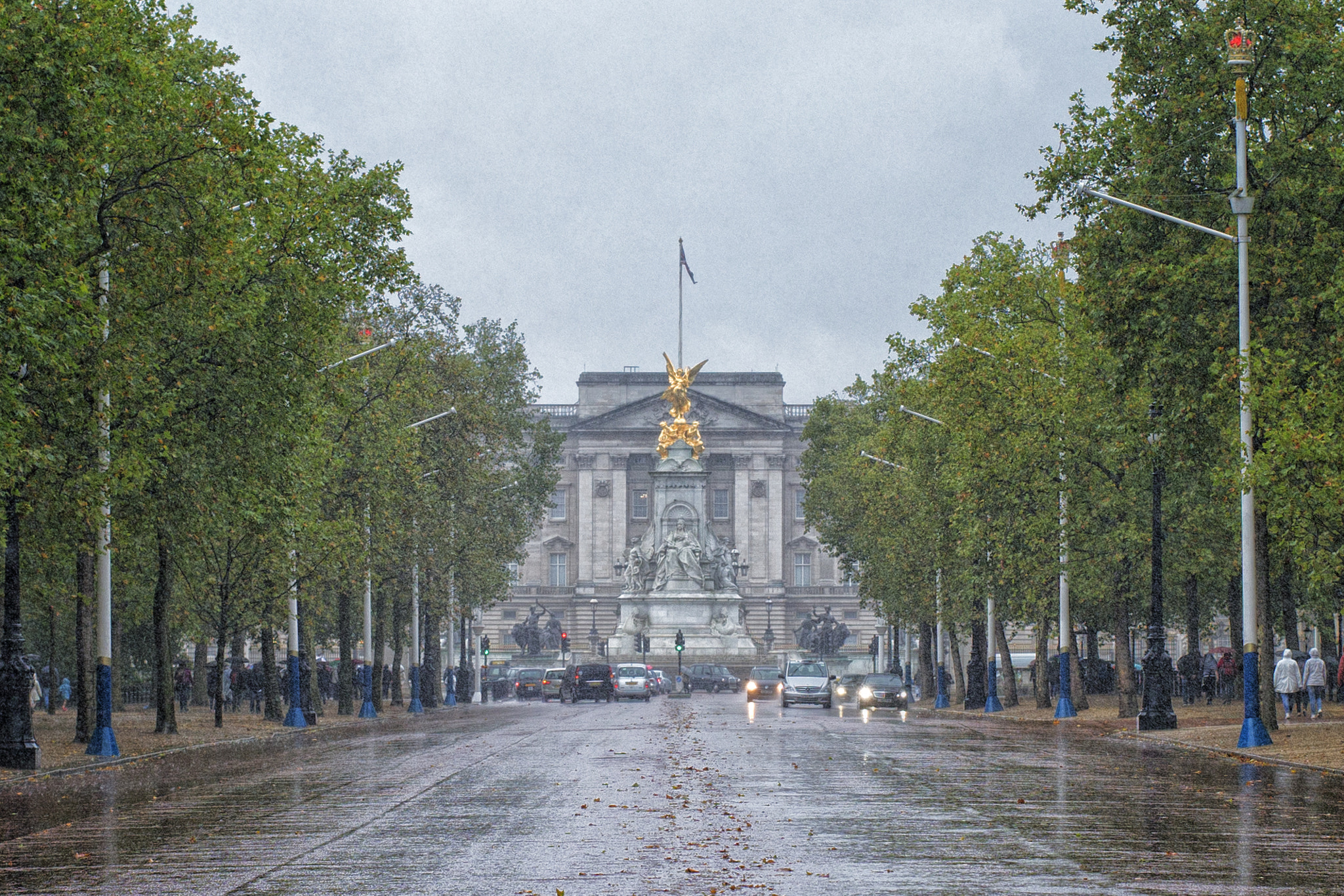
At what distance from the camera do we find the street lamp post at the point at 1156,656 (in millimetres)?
35406

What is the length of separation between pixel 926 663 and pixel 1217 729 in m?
36.1

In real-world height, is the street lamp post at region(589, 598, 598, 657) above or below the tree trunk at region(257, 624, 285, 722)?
below

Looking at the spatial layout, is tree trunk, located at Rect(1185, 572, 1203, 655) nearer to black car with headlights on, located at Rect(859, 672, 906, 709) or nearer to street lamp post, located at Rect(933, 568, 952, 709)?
street lamp post, located at Rect(933, 568, 952, 709)

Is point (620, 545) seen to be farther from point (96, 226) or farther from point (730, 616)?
point (96, 226)

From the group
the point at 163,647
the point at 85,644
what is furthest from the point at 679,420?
the point at 85,644

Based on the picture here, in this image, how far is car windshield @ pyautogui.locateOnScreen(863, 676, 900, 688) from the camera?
193 ft

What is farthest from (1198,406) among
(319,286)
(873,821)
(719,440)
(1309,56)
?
(719,440)

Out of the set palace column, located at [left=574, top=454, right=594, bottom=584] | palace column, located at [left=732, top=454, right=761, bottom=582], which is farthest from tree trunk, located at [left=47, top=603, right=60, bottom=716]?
palace column, located at [left=732, top=454, right=761, bottom=582]

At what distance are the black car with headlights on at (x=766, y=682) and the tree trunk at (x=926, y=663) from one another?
5.89 meters

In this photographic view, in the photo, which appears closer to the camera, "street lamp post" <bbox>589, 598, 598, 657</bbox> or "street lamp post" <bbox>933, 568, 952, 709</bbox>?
"street lamp post" <bbox>933, 568, 952, 709</bbox>

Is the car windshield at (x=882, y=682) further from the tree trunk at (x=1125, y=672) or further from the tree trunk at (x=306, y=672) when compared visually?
the tree trunk at (x=306, y=672)

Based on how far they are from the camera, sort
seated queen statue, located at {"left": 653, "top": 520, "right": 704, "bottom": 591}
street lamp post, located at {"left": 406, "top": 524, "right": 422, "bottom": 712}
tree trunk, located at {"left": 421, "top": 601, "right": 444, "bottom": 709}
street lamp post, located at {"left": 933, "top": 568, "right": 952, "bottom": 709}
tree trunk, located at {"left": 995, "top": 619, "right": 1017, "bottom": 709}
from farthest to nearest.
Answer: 1. seated queen statue, located at {"left": 653, "top": 520, "right": 704, "bottom": 591}
2. tree trunk, located at {"left": 421, "top": 601, "right": 444, "bottom": 709}
3. street lamp post, located at {"left": 933, "top": 568, "right": 952, "bottom": 709}
4. street lamp post, located at {"left": 406, "top": 524, "right": 422, "bottom": 712}
5. tree trunk, located at {"left": 995, "top": 619, "right": 1017, "bottom": 709}

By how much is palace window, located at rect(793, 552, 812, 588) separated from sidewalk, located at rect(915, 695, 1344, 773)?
92.3 meters

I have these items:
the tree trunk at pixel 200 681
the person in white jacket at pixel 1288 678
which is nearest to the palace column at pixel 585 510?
the tree trunk at pixel 200 681
